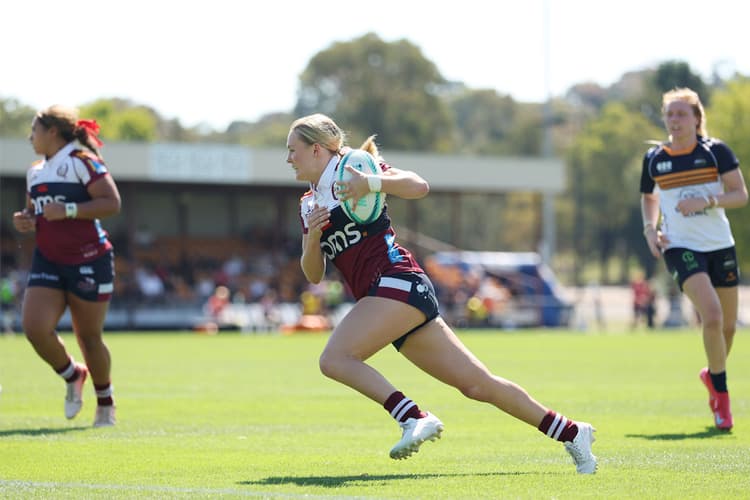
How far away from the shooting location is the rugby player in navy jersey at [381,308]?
673cm

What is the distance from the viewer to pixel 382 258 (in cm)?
688

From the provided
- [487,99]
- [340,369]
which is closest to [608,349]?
[340,369]

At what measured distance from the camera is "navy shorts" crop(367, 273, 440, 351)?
676 cm

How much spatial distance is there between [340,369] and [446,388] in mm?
7798

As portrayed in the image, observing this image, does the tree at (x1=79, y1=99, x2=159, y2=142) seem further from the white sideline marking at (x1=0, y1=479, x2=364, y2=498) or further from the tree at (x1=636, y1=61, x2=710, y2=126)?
the white sideline marking at (x1=0, y1=479, x2=364, y2=498)

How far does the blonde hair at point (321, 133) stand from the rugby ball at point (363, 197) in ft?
0.55

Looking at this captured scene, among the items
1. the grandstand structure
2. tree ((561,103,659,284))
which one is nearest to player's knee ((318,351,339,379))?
the grandstand structure

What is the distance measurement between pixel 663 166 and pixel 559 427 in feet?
12.1

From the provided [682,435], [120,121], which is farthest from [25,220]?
[120,121]

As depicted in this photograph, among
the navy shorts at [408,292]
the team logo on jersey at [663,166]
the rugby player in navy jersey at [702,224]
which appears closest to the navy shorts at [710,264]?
the rugby player in navy jersey at [702,224]

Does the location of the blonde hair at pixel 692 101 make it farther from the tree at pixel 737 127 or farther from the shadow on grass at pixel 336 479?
the tree at pixel 737 127

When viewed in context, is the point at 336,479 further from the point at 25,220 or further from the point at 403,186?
the point at 25,220

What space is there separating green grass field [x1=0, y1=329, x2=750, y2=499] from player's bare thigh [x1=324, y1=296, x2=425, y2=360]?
0.72 m

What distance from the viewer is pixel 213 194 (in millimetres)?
51844
